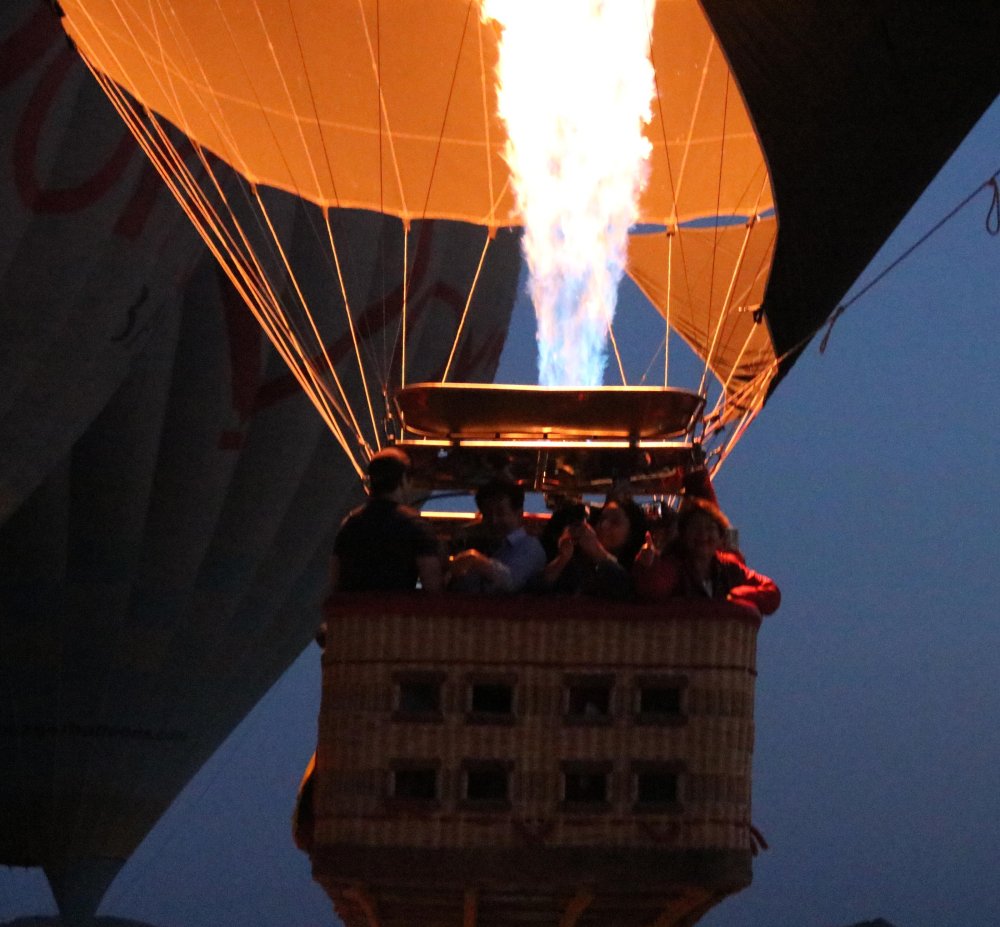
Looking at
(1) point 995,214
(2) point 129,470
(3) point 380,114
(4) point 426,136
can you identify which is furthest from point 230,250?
(2) point 129,470

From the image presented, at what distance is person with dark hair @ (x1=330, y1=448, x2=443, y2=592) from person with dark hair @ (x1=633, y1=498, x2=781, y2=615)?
37 centimetres

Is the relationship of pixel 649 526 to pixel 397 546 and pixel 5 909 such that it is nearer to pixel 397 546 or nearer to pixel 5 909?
pixel 397 546

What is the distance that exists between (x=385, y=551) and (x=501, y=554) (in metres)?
0.21

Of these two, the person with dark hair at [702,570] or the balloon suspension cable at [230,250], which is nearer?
the person with dark hair at [702,570]

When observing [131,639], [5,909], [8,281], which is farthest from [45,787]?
[5,909]

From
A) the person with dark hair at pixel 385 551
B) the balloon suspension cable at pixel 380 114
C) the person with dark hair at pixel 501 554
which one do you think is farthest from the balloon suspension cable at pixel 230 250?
the person with dark hair at pixel 385 551

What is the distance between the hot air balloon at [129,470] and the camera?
1134 cm

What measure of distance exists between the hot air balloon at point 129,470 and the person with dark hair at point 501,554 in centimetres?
753

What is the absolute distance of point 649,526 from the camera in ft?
13.6

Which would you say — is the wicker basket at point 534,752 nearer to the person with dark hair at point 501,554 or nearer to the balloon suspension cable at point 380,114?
the person with dark hair at point 501,554

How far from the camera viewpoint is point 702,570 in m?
3.73

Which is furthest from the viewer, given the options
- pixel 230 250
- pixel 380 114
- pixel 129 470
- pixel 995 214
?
pixel 129 470

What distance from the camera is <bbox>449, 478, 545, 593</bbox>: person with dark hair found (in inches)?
146

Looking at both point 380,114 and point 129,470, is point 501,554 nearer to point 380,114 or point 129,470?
point 380,114
